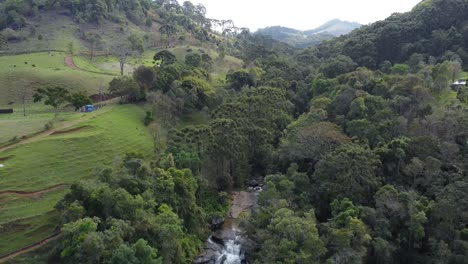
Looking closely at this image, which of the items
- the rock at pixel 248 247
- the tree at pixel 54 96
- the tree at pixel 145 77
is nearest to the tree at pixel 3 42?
the tree at pixel 54 96

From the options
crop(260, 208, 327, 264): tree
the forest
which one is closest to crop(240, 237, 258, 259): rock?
the forest

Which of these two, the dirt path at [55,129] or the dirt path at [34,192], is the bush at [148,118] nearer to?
the dirt path at [55,129]

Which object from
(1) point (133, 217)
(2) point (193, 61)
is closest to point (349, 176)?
(1) point (133, 217)

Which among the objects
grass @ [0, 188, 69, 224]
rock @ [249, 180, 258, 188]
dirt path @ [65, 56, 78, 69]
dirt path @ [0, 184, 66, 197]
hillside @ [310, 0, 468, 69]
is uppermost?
hillside @ [310, 0, 468, 69]

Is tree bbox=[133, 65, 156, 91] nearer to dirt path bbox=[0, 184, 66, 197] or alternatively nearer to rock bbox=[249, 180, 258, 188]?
rock bbox=[249, 180, 258, 188]

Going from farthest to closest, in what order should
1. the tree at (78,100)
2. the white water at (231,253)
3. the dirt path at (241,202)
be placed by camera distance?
the tree at (78,100)
the dirt path at (241,202)
the white water at (231,253)

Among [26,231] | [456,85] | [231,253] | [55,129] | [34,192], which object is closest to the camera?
[26,231]

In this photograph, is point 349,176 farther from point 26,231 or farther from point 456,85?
point 456,85

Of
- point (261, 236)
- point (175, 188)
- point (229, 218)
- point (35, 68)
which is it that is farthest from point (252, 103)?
point (35, 68)
